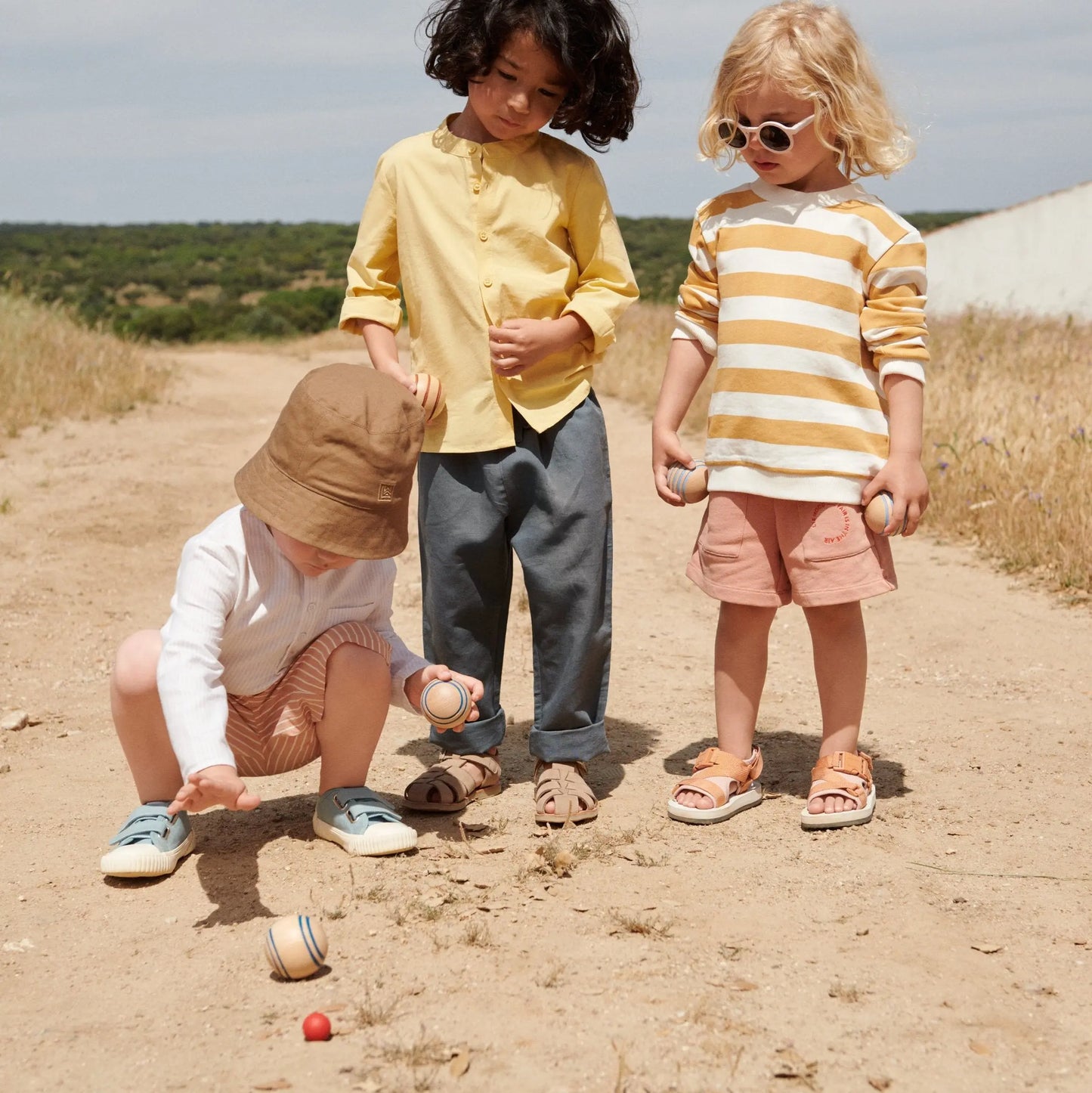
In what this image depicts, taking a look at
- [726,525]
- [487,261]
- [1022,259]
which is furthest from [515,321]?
[1022,259]

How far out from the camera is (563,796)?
304 centimetres

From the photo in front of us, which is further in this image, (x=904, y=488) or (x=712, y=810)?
(x=712, y=810)

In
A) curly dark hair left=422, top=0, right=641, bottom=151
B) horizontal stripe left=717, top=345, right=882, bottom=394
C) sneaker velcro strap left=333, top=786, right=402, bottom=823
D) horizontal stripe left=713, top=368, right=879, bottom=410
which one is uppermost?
curly dark hair left=422, top=0, right=641, bottom=151

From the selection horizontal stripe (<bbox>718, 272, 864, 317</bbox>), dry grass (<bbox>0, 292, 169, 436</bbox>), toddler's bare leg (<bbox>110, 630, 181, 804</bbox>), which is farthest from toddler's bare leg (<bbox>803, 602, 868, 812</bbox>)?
dry grass (<bbox>0, 292, 169, 436</bbox>)

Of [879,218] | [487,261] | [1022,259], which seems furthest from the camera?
[1022,259]

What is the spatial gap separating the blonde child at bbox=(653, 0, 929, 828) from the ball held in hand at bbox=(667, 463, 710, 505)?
0.04 metres

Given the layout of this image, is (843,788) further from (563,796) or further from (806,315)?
(806,315)

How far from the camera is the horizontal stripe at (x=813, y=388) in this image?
9.49 ft

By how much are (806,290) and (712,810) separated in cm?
118

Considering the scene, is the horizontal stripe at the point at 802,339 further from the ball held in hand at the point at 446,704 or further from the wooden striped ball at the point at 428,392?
the ball held in hand at the point at 446,704

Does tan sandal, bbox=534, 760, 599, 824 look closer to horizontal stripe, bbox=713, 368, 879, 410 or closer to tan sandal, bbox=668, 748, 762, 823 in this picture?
tan sandal, bbox=668, 748, 762, 823

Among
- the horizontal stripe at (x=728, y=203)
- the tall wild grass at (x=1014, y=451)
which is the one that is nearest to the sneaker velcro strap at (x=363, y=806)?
the horizontal stripe at (x=728, y=203)

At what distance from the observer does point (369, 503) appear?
8.45 ft

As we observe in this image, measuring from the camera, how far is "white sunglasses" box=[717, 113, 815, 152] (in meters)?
2.83
